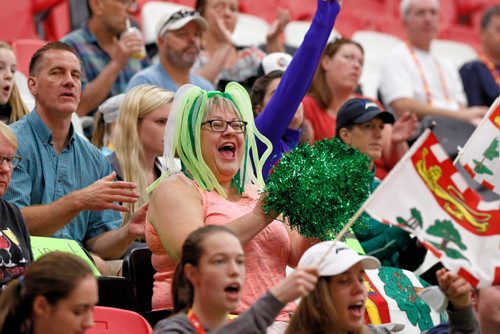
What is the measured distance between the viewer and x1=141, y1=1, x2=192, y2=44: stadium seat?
866 cm

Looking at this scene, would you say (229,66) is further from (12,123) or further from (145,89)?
(12,123)

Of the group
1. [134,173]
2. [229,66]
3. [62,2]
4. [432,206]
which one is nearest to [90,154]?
[134,173]

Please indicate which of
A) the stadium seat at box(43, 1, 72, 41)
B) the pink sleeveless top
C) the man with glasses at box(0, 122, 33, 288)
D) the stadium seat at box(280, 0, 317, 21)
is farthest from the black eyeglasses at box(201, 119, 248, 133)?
the stadium seat at box(280, 0, 317, 21)

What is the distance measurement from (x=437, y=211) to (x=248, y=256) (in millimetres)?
856

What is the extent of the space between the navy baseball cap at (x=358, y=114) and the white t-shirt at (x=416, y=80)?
1.98 meters

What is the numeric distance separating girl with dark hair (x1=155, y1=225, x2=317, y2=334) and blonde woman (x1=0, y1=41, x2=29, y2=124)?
7.22 ft

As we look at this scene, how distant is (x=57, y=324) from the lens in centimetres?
344

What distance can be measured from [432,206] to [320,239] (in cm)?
64

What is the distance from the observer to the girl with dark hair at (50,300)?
345cm

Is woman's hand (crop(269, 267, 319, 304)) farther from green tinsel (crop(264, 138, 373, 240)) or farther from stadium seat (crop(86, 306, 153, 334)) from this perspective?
stadium seat (crop(86, 306, 153, 334))

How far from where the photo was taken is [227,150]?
4734mm

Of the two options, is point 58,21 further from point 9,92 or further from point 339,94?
point 9,92

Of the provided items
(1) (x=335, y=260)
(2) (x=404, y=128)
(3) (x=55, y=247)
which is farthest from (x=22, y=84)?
(1) (x=335, y=260)

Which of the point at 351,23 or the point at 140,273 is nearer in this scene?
the point at 140,273
